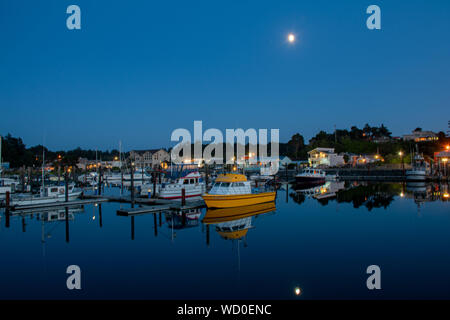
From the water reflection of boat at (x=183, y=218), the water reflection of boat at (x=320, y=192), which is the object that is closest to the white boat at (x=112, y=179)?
the water reflection of boat at (x=320, y=192)

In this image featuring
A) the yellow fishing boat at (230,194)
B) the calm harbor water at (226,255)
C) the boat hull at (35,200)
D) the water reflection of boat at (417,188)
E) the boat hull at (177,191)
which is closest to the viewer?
the calm harbor water at (226,255)

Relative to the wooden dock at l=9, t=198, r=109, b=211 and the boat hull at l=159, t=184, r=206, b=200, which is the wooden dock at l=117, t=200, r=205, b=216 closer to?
the boat hull at l=159, t=184, r=206, b=200

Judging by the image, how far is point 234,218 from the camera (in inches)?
936

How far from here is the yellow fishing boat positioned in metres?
25.7

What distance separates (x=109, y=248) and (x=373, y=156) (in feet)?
312

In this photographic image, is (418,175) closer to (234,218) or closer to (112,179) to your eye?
(234,218)

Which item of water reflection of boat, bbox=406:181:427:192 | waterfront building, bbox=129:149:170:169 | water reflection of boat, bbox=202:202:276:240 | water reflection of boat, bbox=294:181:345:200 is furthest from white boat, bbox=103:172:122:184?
waterfront building, bbox=129:149:170:169

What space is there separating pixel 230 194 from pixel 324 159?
7001 cm

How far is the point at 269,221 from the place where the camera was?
23.8 meters

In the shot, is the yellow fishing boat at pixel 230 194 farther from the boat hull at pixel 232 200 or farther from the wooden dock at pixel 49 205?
the wooden dock at pixel 49 205

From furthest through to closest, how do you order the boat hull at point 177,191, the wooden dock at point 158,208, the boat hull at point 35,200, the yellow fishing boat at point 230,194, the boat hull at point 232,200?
the boat hull at point 177,191 → the boat hull at point 35,200 → the yellow fishing boat at point 230,194 → the boat hull at point 232,200 → the wooden dock at point 158,208

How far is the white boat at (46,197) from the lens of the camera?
92.0 feet

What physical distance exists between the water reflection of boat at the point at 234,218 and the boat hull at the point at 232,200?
0.49 meters

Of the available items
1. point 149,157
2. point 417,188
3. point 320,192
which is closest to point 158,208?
point 320,192
